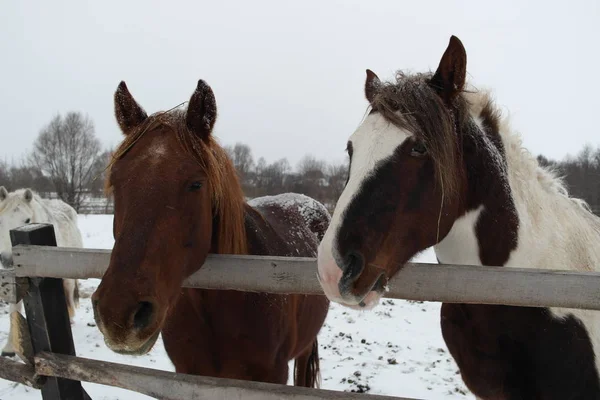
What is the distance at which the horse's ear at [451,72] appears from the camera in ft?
5.29

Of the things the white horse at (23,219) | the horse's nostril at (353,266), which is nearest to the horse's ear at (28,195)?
the white horse at (23,219)

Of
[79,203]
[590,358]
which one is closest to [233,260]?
[590,358]

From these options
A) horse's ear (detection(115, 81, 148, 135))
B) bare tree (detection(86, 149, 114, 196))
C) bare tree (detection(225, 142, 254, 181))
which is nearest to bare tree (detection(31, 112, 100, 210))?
bare tree (detection(225, 142, 254, 181))

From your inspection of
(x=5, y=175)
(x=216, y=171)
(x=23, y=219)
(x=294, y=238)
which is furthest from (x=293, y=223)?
(x=5, y=175)

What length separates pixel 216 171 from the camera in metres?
1.99

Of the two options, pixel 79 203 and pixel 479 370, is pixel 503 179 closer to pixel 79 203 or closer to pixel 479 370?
pixel 479 370

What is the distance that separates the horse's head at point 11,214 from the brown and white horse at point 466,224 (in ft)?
20.9

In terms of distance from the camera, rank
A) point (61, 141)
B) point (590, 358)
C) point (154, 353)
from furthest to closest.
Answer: point (61, 141)
point (154, 353)
point (590, 358)

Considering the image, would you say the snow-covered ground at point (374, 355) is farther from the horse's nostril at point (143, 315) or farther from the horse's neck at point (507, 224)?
the horse's nostril at point (143, 315)

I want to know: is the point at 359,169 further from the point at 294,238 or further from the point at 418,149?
the point at 294,238

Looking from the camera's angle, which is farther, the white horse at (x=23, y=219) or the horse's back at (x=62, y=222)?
the horse's back at (x=62, y=222)

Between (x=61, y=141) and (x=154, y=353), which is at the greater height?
(x=61, y=141)

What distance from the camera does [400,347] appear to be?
5.43 metres

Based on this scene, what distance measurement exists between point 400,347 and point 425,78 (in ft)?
15.2
